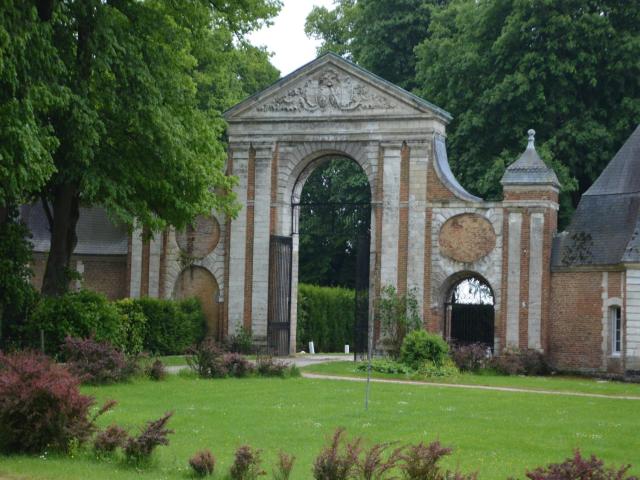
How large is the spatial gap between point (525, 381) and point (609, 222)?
583 cm

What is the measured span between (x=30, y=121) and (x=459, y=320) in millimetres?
17055

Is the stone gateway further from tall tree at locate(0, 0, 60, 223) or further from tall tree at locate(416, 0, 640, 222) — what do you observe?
tall tree at locate(0, 0, 60, 223)

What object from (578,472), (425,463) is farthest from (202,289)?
(578,472)

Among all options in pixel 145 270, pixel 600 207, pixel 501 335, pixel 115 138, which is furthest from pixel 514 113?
pixel 115 138

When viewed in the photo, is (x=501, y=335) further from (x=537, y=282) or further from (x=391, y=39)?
(x=391, y=39)

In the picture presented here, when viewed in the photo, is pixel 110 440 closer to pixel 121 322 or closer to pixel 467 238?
pixel 121 322

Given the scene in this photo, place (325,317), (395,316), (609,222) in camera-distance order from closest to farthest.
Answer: (609,222), (395,316), (325,317)

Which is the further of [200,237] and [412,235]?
[200,237]

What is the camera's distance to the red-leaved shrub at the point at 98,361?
67.1 feet

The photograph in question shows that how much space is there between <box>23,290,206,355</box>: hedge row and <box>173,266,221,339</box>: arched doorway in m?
0.31

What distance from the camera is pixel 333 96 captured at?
30969mm

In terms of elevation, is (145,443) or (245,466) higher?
(145,443)

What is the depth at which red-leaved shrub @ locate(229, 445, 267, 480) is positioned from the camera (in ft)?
35.8

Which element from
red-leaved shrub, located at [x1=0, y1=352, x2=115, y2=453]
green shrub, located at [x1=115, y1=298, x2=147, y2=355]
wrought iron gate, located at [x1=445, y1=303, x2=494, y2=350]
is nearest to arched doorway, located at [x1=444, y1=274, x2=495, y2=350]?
wrought iron gate, located at [x1=445, y1=303, x2=494, y2=350]
